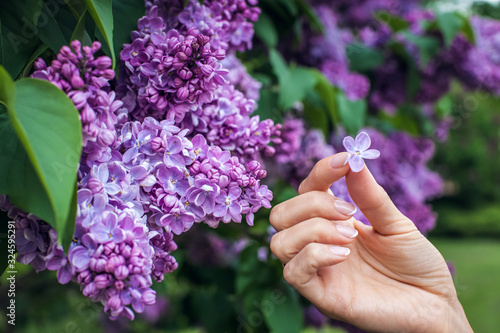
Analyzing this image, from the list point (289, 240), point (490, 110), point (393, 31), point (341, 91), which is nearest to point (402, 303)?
point (289, 240)

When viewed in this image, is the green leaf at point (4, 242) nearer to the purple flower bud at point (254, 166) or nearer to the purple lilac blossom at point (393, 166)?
the purple flower bud at point (254, 166)

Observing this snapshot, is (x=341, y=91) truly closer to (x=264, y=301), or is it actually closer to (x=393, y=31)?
(x=393, y=31)

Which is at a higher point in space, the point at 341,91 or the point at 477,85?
the point at 477,85

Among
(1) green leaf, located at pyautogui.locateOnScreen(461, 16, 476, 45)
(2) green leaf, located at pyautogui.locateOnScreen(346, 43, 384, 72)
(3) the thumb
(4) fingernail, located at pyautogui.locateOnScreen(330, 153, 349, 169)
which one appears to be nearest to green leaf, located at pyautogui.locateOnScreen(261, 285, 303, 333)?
(3) the thumb

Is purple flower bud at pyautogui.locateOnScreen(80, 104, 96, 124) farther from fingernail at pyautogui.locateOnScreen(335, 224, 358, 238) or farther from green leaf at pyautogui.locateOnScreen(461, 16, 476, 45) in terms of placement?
green leaf at pyautogui.locateOnScreen(461, 16, 476, 45)

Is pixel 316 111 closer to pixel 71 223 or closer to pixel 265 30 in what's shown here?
pixel 265 30

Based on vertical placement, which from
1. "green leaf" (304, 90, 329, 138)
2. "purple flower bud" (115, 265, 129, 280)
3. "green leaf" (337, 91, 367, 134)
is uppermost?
"green leaf" (337, 91, 367, 134)

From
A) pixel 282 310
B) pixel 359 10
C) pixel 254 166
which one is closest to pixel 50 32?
pixel 254 166

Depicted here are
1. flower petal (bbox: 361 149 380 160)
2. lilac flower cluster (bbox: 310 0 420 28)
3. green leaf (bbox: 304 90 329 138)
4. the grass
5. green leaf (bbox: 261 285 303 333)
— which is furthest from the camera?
the grass
